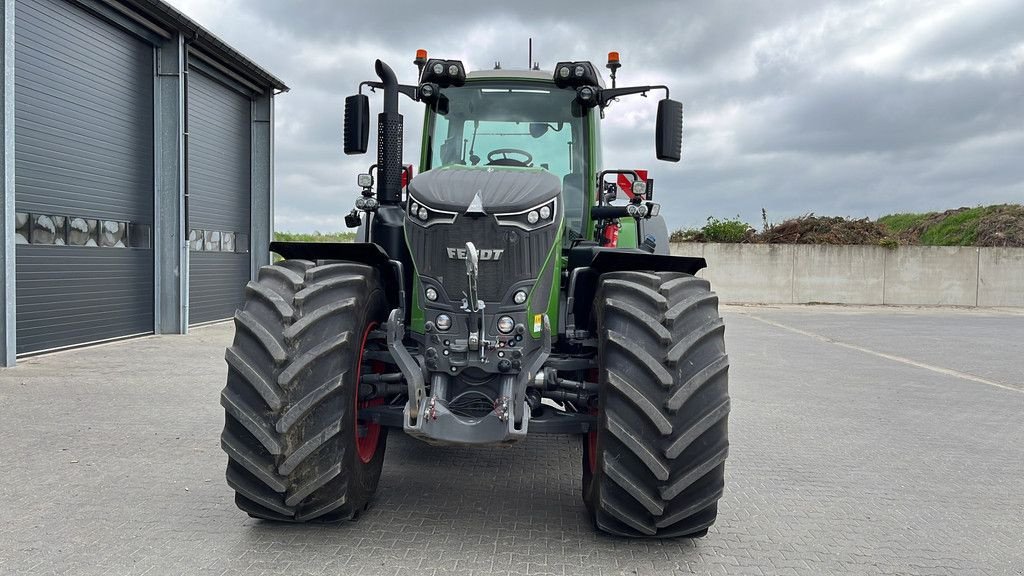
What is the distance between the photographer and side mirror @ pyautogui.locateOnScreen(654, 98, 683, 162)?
4.78 metres

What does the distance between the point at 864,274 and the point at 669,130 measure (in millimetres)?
21751

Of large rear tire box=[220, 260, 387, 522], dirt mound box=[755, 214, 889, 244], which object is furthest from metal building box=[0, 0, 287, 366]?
dirt mound box=[755, 214, 889, 244]

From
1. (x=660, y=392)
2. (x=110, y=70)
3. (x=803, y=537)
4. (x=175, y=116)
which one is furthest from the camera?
→ (x=175, y=116)

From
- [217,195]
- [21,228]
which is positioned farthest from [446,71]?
[217,195]

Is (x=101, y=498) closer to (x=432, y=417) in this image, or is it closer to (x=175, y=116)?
(x=432, y=417)

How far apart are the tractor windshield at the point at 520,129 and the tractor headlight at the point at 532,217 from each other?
122cm

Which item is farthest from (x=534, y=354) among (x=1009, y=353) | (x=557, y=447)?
(x=1009, y=353)

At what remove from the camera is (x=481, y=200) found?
3.53 metres

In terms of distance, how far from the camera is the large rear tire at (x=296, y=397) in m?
3.30

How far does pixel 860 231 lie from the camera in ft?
82.5

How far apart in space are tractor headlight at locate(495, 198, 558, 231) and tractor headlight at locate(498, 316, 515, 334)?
1.47ft

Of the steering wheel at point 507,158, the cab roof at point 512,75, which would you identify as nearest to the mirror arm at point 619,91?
the cab roof at point 512,75

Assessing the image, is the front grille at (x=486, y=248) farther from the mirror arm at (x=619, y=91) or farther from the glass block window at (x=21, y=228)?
the glass block window at (x=21, y=228)

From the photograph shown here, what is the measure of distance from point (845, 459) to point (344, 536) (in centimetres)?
372
